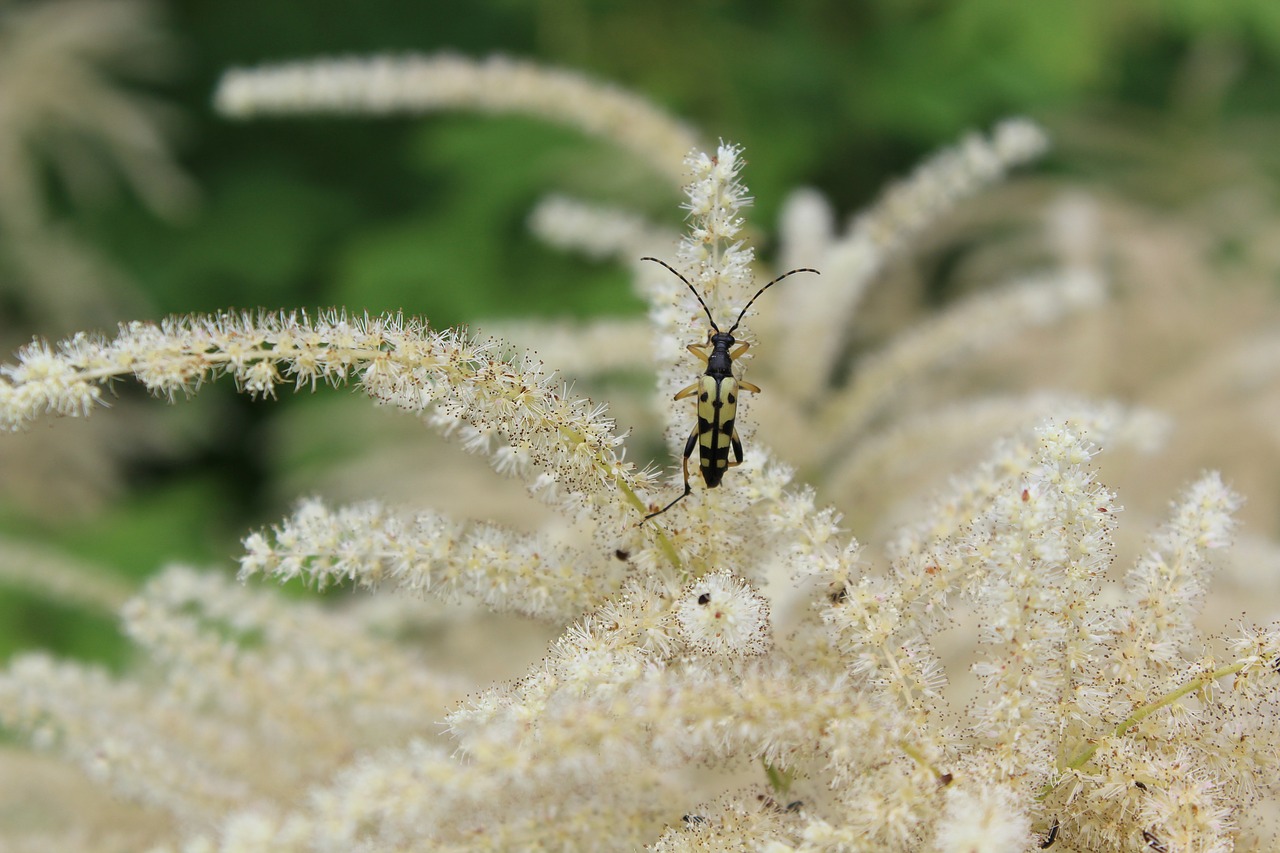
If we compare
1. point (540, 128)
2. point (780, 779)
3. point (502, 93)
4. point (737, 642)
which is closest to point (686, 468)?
point (737, 642)

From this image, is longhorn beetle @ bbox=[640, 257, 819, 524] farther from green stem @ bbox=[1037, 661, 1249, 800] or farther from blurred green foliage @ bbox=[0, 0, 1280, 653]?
blurred green foliage @ bbox=[0, 0, 1280, 653]

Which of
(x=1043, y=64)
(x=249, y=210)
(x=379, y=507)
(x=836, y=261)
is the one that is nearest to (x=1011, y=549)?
(x=379, y=507)

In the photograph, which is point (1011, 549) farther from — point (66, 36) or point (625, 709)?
point (66, 36)

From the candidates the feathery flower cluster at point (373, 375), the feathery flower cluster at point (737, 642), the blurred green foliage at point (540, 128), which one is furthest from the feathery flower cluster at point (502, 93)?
the blurred green foliage at point (540, 128)

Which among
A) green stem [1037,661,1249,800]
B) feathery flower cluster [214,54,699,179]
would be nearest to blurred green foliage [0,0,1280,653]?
feathery flower cluster [214,54,699,179]

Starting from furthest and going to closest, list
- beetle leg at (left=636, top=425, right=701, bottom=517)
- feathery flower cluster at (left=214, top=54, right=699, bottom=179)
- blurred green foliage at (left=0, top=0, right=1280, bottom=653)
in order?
blurred green foliage at (left=0, top=0, right=1280, bottom=653) → feathery flower cluster at (left=214, top=54, right=699, bottom=179) → beetle leg at (left=636, top=425, right=701, bottom=517)

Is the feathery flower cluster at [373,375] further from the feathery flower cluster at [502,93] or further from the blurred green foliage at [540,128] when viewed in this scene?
the blurred green foliage at [540,128]

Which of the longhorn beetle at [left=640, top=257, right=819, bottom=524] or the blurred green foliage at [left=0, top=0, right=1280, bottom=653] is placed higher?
the blurred green foliage at [left=0, top=0, right=1280, bottom=653]
